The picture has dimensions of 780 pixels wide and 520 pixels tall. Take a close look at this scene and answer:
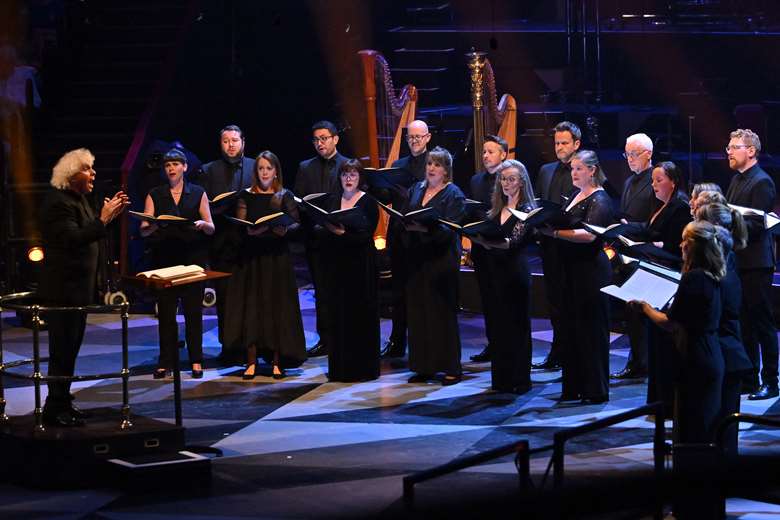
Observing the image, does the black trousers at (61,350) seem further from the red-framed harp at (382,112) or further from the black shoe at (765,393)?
the black shoe at (765,393)

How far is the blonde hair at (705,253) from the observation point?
513 centimetres

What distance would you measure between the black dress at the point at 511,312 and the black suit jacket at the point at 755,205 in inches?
51.5

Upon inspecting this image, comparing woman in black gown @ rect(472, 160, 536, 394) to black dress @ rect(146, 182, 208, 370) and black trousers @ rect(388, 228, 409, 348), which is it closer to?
black trousers @ rect(388, 228, 409, 348)

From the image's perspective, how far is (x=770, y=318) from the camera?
7.35m

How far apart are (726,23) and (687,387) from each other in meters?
8.95

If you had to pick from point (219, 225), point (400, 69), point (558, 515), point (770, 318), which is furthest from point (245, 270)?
point (558, 515)

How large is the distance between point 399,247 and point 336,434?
229 centimetres

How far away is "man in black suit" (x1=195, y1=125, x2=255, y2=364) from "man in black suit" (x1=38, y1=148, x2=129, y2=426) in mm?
2192

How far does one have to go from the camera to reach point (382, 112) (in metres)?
9.59

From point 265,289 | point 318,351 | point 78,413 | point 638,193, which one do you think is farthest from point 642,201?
point 78,413

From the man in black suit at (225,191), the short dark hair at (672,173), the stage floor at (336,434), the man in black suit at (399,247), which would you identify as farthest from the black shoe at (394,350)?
the short dark hair at (672,173)

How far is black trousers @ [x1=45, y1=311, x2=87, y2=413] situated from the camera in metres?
5.94

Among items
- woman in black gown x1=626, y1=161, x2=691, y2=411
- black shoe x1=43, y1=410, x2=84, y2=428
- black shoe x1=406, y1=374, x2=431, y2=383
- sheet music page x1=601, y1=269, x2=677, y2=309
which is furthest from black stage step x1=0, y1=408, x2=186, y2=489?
woman in black gown x1=626, y1=161, x2=691, y2=411

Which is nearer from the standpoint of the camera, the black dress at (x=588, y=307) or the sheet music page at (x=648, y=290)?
the sheet music page at (x=648, y=290)
